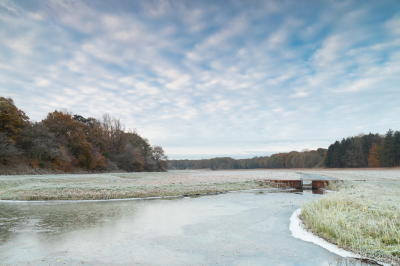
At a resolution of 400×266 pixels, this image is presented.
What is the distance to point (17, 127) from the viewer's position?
3475cm

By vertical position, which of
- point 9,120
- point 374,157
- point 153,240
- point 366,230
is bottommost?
point 153,240

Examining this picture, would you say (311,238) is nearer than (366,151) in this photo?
Yes

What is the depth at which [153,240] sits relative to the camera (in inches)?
253

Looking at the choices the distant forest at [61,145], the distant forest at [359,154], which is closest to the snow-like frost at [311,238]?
the distant forest at [61,145]

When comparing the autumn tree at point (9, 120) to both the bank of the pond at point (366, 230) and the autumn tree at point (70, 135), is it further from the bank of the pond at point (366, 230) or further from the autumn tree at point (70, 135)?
the bank of the pond at point (366, 230)

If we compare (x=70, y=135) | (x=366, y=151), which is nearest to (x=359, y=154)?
(x=366, y=151)

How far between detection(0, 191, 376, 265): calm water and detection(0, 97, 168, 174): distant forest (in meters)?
28.8

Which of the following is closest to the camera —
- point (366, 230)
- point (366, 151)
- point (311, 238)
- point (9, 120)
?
point (366, 230)

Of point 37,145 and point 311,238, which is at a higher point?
point 37,145

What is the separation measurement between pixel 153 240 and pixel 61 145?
41.3m

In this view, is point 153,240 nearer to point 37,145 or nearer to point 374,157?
point 37,145

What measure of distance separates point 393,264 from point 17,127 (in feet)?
142

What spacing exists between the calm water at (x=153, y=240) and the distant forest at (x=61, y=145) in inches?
1133

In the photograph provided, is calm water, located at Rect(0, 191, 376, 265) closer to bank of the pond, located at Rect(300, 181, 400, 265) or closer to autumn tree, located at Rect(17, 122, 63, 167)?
bank of the pond, located at Rect(300, 181, 400, 265)
